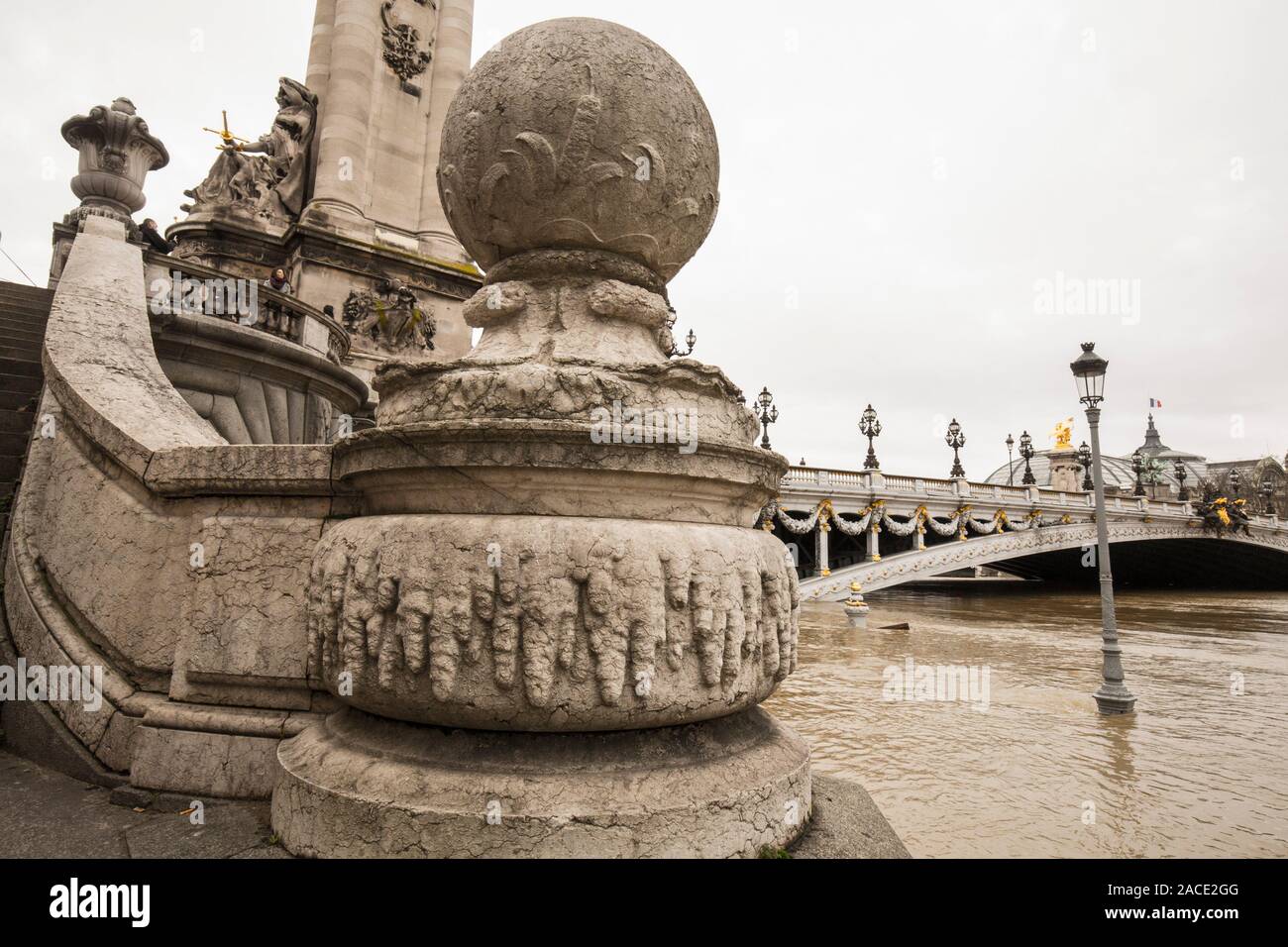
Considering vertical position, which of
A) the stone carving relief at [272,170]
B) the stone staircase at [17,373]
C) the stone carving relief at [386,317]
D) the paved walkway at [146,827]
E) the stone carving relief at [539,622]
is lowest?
the paved walkway at [146,827]

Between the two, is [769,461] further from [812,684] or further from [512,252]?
[812,684]

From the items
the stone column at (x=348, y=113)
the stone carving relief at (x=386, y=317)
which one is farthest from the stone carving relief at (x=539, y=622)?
the stone column at (x=348, y=113)

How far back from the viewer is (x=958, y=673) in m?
11.1

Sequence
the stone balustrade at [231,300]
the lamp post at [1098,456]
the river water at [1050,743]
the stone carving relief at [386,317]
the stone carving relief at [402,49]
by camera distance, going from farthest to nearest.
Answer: the stone carving relief at [402,49] < the stone carving relief at [386,317] < the lamp post at [1098,456] < the stone balustrade at [231,300] < the river water at [1050,743]

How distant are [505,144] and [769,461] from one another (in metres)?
1.68

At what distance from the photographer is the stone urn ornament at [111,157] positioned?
28.3 ft

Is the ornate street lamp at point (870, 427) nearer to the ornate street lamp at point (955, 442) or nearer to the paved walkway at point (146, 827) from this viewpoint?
the ornate street lamp at point (955, 442)

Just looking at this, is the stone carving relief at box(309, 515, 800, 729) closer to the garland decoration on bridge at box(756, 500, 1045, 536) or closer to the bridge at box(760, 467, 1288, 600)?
the bridge at box(760, 467, 1288, 600)

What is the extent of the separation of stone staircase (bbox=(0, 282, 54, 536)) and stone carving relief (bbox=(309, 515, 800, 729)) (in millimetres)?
3289

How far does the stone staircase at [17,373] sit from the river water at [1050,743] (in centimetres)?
617

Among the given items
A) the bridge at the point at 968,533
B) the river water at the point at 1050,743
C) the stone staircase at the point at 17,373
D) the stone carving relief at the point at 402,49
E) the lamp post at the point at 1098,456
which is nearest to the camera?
the river water at the point at 1050,743

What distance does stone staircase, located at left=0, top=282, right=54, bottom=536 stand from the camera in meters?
4.64

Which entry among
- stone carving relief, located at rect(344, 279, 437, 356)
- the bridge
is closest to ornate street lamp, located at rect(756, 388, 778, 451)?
the bridge
